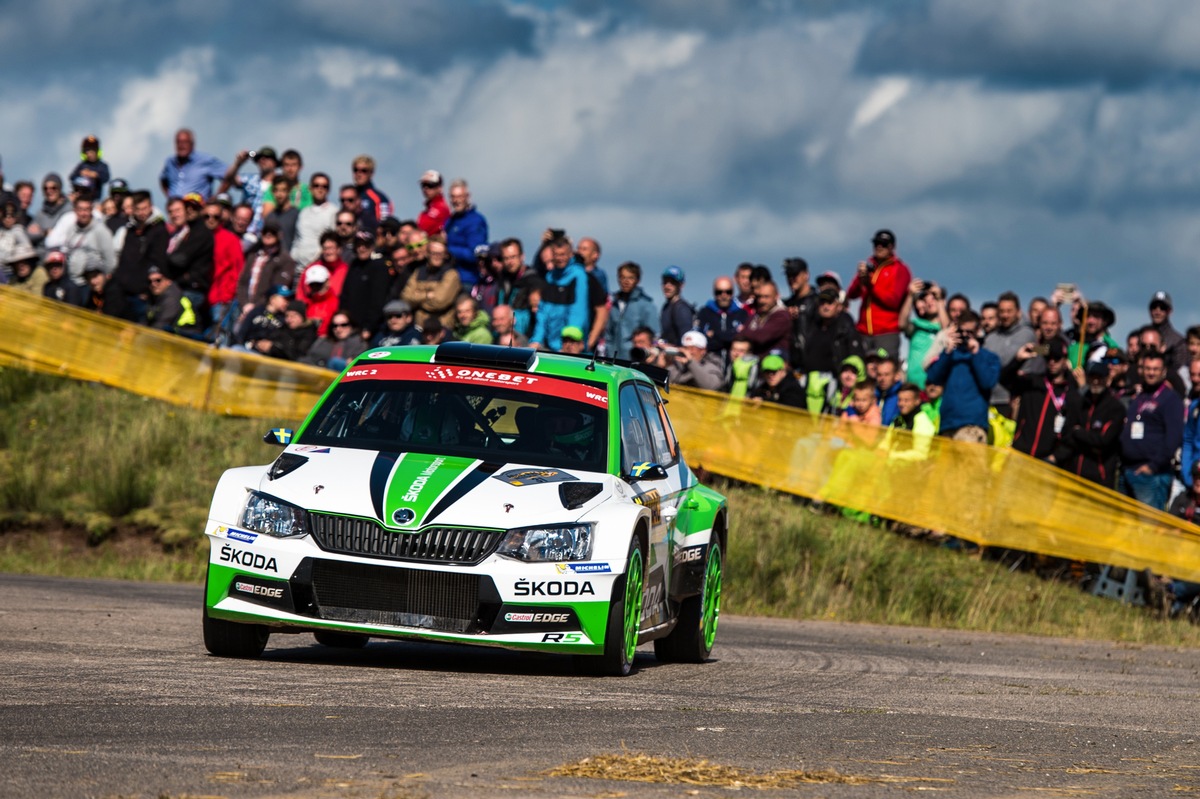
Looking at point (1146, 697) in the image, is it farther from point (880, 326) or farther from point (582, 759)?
point (880, 326)

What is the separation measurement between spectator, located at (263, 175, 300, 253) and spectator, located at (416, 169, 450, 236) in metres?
1.72

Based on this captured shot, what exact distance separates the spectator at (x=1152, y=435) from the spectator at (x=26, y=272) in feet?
48.1

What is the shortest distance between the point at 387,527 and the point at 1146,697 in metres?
4.74

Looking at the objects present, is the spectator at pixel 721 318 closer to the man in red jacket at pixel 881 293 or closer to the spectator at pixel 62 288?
the man in red jacket at pixel 881 293

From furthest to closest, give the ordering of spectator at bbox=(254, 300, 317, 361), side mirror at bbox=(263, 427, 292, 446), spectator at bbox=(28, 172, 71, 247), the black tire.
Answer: spectator at bbox=(28, 172, 71, 247) → spectator at bbox=(254, 300, 317, 361) → the black tire → side mirror at bbox=(263, 427, 292, 446)

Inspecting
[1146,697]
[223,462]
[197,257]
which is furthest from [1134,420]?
[197,257]

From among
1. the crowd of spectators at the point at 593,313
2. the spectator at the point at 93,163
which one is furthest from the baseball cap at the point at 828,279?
the spectator at the point at 93,163

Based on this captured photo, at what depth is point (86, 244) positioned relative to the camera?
26078 millimetres

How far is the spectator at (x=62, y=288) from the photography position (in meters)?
25.8

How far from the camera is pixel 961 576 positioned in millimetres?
19859

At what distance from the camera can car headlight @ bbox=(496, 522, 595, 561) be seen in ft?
32.3

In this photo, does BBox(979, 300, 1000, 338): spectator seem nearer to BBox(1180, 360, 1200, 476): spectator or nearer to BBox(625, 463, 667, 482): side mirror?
BBox(1180, 360, 1200, 476): spectator

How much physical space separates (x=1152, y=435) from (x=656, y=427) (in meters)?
8.59

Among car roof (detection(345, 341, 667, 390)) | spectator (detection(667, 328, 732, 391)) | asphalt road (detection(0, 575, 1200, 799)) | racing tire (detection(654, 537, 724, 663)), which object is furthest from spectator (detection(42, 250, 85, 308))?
racing tire (detection(654, 537, 724, 663))
